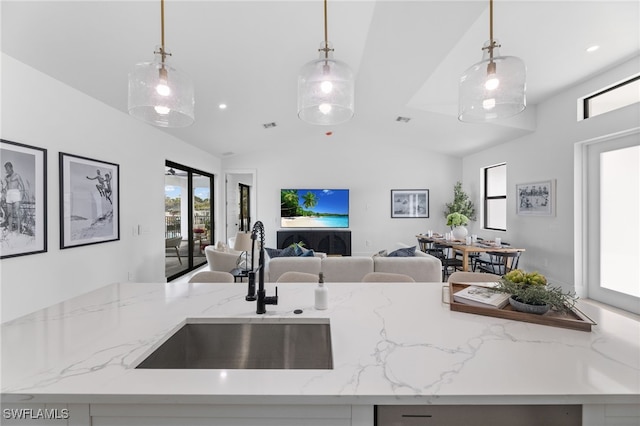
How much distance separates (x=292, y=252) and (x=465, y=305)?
8.13 feet

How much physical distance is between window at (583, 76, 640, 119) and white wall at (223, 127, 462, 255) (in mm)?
3173

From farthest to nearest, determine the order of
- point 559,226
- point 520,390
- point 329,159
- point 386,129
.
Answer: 1. point 329,159
2. point 386,129
3. point 559,226
4. point 520,390

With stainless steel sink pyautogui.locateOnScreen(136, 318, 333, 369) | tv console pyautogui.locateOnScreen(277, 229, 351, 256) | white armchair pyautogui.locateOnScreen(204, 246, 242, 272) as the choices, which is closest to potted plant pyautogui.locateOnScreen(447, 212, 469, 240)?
tv console pyautogui.locateOnScreen(277, 229, 351, 256)

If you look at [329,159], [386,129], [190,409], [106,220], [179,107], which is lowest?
[190,409]

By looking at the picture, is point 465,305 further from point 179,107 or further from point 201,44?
point 201,44

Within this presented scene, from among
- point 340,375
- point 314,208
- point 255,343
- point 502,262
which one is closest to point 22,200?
point 255,343

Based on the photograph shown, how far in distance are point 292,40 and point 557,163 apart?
394cm

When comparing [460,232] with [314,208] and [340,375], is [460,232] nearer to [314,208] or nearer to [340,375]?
[314,208]

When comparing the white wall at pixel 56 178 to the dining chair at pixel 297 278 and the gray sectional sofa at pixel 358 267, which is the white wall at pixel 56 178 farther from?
the dining chair at pixel 297 278

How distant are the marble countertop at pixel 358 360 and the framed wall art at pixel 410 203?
5384 millimetres

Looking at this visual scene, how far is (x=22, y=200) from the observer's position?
215cm

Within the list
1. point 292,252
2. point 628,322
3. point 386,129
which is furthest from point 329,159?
point 628,322

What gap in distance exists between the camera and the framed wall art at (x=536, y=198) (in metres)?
4.03

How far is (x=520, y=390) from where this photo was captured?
727 mm
